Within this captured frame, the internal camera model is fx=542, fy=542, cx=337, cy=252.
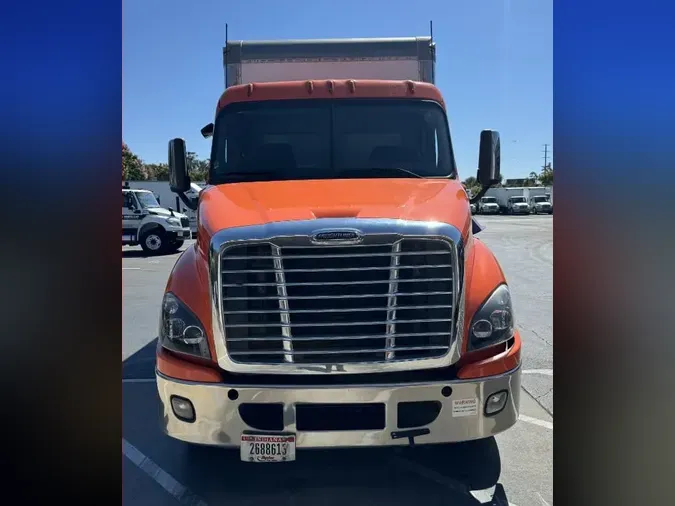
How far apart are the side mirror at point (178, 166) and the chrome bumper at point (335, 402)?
234cm

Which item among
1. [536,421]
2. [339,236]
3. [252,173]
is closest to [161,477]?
[339,236]

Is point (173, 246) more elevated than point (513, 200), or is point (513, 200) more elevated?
point (513, 200)

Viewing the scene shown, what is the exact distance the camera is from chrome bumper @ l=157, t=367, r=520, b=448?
2941 millimetres

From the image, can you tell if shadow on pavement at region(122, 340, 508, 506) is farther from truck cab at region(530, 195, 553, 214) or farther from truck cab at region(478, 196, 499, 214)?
truck cab at region(530, 195, 553, 214)

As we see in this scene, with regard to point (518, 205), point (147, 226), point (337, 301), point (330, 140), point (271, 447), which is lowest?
point (271, 447)

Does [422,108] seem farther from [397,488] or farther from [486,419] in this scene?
[397,488]

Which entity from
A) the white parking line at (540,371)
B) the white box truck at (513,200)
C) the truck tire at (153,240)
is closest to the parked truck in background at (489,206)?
the white box truck at (513,200)

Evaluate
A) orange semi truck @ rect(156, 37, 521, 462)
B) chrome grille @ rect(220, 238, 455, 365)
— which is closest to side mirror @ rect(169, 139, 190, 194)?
orange semi truck @ rect(156, 37, 521, 462)

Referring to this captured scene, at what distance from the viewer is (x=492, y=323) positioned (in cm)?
318

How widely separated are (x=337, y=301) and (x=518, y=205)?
54.8 meters

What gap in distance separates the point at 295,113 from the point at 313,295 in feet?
6.86

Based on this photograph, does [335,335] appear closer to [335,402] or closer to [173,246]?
[335,402]

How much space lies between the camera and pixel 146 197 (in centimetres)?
1880

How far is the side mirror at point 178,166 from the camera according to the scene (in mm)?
4852
